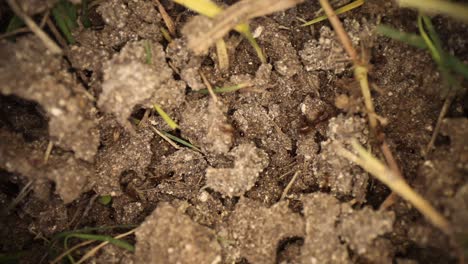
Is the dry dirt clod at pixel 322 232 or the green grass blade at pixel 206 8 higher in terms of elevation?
the green grass blade at pixel 206 8

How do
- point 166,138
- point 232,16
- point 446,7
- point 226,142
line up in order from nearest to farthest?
point 446,7
point 232,16
point 226,142
point 166,138

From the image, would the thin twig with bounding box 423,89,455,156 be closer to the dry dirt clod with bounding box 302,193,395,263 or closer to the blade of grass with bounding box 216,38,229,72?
the dry dirt clod with bounding box 302,193,395,263

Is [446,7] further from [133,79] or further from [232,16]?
[133,79]

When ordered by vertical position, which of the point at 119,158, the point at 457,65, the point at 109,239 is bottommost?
the point at 109,239

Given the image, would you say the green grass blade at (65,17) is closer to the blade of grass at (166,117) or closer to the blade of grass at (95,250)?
the blade of grass at (166,117)

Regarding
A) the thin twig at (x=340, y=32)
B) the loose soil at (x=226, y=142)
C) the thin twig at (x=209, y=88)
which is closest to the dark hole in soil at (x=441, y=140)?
the loose soil at (x=226, y=142)

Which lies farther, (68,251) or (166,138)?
(166,138)

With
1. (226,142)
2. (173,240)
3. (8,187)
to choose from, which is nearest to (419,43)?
(226,142)

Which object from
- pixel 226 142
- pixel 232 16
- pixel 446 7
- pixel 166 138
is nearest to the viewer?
pixel 446 7
